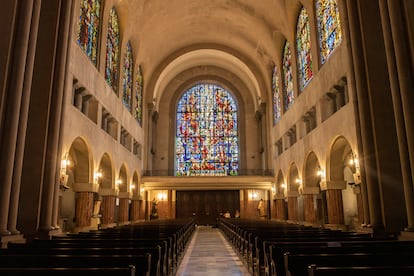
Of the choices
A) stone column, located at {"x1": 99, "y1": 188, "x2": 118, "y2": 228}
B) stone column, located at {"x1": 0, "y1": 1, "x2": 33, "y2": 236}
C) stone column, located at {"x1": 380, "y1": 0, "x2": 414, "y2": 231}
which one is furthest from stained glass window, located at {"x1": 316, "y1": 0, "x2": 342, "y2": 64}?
stone column, located at {"x1": 99, "y1": 188, "x2": 118, "y2": 228}

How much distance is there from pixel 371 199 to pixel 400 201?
27.2 inches

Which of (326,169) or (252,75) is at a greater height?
(252,75)

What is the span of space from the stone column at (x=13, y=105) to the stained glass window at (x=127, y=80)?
14.8 metres

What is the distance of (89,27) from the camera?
53.3 feet

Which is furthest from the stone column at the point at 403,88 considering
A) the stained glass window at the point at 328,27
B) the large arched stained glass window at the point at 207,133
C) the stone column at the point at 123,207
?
the large arched stained glass window at the point at 207,133

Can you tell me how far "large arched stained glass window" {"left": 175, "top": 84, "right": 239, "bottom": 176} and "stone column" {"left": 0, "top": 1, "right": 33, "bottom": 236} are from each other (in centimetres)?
2488

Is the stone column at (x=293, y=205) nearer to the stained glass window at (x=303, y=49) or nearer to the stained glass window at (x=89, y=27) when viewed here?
the stained glass window at (x=303, y=49)

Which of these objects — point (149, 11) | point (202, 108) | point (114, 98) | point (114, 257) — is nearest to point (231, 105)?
point (202, 108)

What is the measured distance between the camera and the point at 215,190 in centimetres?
3073

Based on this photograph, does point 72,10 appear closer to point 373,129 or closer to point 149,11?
point 373,129

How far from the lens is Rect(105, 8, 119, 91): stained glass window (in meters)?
19.2

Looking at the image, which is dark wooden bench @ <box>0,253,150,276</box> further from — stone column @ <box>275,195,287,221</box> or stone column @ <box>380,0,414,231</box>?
stone column @ <box>275,195,287,221</box>

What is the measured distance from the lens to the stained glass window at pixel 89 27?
15261mm

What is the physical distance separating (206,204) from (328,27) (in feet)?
62.2
